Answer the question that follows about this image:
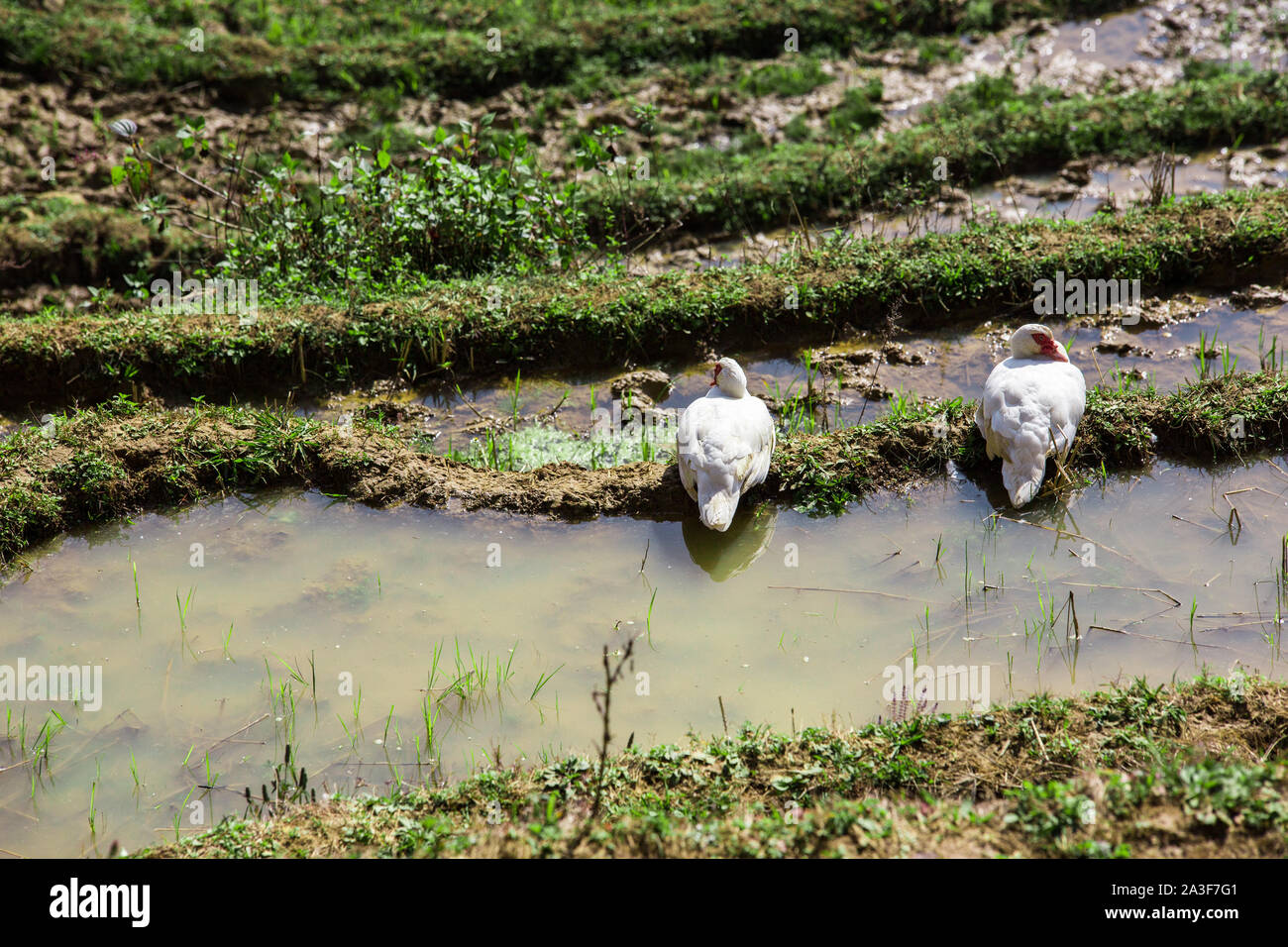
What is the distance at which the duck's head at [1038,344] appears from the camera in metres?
5.62

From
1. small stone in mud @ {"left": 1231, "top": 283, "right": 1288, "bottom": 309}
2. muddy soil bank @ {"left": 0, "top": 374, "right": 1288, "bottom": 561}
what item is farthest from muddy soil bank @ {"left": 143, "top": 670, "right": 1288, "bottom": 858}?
small stone in mud @ {"left": 1231, "top": 283, "right": 1288, "bottom": 309}

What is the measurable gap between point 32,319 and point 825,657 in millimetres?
5687

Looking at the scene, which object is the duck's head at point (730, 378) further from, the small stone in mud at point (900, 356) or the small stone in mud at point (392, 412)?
the small stone in mud at point (392, 412)

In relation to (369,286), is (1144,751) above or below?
below

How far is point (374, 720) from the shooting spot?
4289mm

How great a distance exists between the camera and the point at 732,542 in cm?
523

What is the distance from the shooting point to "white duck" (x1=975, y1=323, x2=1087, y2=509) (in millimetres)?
5066

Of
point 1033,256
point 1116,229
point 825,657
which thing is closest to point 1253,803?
point 825,657

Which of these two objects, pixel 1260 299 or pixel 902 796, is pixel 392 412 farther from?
pixel 1260 299

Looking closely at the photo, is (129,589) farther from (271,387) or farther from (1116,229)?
(1116,229)

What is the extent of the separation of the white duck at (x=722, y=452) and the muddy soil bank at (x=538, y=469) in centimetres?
26

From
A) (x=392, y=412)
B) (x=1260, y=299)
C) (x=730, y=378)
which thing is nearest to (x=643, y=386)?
(x=730, y=378)

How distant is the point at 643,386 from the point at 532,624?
211 centimetres

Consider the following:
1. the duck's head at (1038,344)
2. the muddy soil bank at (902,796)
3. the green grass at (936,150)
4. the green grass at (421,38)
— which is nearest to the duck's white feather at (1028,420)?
the duck's head at (1038,344)
